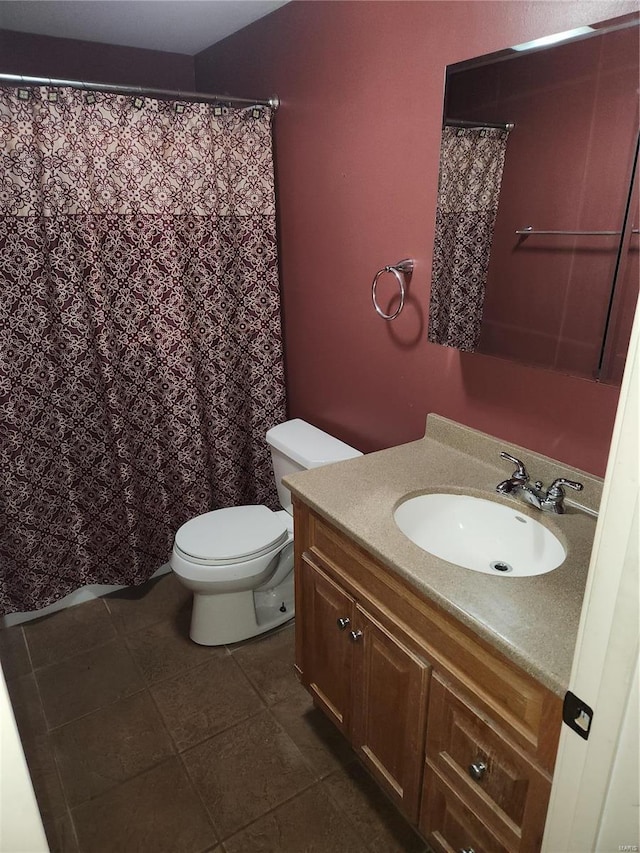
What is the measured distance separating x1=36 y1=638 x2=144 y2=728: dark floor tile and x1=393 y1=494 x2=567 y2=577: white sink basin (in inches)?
49.9

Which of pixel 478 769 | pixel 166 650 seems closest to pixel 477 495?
pixel 478 769

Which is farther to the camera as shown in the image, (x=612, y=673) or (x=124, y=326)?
(x=124, y=326)

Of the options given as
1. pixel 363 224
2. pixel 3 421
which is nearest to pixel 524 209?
pixel 363 224

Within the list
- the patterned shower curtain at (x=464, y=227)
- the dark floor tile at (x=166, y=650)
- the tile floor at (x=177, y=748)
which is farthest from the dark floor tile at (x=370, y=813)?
the patterned shower curtain at (x=464, y=227)

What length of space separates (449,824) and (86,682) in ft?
4.61

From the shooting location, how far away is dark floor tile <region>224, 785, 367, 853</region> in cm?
155

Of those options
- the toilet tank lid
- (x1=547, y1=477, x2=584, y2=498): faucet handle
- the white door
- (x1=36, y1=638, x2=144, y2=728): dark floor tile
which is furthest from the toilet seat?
the white door

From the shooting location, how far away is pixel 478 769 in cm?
118

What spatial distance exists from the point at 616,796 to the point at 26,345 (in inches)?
86.1

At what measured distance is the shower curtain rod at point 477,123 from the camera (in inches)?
58.2

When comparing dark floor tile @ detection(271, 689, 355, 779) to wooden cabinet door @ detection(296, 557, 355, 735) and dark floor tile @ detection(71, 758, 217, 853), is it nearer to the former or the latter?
wooden cabinet door @ detection(296, 557, 355, 735)

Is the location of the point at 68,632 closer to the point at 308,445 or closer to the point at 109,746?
the point at 109,746

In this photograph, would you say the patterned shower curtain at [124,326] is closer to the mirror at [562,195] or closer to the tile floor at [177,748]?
→ the tile floor at [177,748]

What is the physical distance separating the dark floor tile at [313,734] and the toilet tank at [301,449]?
0.76 metres
